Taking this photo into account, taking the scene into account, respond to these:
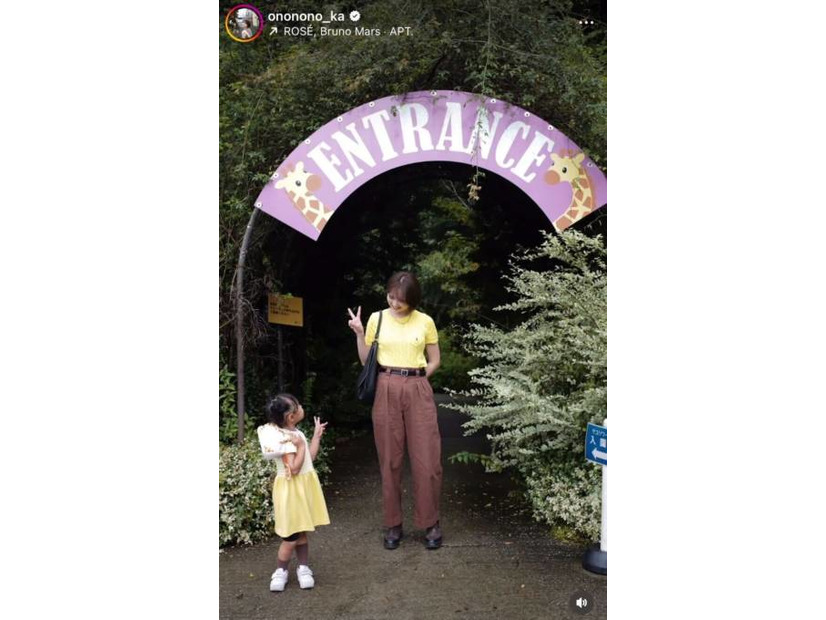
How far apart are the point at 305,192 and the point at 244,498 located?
5.09 ft

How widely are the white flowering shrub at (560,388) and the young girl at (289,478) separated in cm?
109

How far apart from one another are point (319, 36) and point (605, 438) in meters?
2.20

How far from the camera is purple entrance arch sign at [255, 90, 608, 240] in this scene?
13.5 feet

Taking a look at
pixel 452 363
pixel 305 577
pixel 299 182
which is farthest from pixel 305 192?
pixel 452 363

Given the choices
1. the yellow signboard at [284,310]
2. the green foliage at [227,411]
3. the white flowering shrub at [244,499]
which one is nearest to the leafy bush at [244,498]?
the white flowering shrub at [244,499]

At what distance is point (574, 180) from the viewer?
4109 mm

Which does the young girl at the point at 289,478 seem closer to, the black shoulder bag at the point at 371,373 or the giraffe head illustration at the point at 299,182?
the black shoulder bag at the point at 371,373

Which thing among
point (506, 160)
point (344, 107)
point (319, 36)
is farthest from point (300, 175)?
point (506, 160)

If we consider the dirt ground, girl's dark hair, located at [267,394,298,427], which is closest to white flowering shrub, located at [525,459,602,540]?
the dirt ground

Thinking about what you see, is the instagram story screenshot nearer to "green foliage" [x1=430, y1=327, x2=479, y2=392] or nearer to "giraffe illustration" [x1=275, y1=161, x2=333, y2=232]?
"giraffe illustration" [x1=275, y1=161, x2=333, y2=232]

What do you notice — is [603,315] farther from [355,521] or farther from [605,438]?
[355,521]

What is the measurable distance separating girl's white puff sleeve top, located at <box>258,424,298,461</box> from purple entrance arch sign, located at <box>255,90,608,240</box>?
121 cm

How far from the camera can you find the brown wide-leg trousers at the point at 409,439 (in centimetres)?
421

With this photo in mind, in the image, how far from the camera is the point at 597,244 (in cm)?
422
